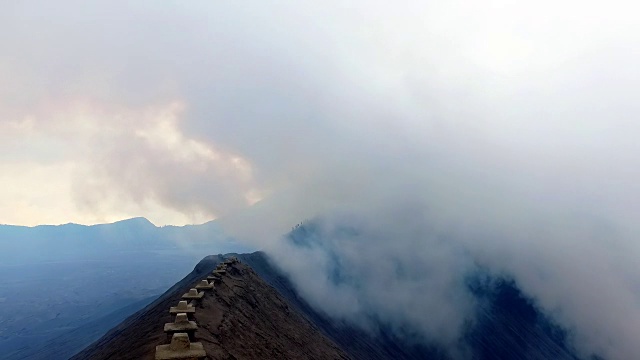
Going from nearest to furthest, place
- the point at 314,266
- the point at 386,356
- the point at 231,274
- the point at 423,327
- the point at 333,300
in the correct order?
the point at 231,274 < the point at 386,356 < the point at 333,300 < the point at 314,266 < the point at 423,327

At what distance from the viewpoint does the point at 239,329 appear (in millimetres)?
48250

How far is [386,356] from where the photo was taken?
144m

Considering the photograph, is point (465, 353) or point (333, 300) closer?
point (333, 300)

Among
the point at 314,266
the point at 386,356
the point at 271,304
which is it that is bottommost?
the point at 386,356

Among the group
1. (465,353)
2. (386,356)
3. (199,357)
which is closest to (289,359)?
(199,357)

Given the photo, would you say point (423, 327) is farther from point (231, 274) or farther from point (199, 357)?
point (199, 357)

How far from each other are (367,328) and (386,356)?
14860 millimetres

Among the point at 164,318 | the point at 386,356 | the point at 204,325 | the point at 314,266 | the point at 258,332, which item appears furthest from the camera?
the point at 314,266

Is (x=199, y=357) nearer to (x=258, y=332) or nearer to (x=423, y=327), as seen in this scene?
(x=258, y=332)

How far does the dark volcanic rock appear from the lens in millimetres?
38562

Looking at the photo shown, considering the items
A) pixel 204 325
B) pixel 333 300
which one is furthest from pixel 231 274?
pixel 333 300

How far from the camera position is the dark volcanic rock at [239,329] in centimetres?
3856

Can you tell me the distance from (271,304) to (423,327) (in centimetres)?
13507

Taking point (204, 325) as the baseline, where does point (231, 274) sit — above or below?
above
